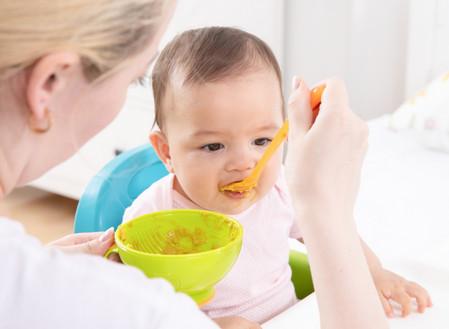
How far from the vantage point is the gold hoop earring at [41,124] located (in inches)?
20.4

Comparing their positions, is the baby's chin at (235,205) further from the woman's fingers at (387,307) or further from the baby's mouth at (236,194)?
the woman's fingers at (387,307)

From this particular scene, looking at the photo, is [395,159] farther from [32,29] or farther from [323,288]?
[32,29]

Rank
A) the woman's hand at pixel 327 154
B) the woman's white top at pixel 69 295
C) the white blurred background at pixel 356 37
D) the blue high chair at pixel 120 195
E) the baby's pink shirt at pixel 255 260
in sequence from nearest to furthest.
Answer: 1. the woman's white top at pixel 69 295
2. the woman's hand at pixel 327 154
3. the baby's pink shirt at pixel 255 260
4. the blue high chair at pixel 120 195
5. the white blurred background at pixel 356 37

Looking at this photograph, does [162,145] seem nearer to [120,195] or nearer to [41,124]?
[120,195]

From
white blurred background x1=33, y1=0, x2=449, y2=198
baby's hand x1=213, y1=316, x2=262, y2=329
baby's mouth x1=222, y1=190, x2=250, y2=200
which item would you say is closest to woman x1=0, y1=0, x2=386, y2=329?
baby's hand x1=213, y1=316, x2=262, y2=329

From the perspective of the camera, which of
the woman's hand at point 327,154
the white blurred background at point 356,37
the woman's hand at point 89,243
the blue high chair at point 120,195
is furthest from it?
the white blurred background at point 356,37

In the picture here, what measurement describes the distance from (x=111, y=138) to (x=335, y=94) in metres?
1.58

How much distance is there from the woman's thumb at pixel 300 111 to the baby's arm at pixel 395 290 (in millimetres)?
262

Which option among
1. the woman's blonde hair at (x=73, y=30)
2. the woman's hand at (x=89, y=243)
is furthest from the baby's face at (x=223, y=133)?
the woman's blonde hair at (x=73, y=30)

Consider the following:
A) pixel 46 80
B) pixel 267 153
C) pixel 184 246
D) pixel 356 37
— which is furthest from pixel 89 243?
pixel 356 37

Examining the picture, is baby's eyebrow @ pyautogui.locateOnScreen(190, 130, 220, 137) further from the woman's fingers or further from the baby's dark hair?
the woman's fingers

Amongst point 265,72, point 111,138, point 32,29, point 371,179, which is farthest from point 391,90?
point 32,29

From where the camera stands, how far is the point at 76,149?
0.58m

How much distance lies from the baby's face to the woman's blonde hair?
31 cm
